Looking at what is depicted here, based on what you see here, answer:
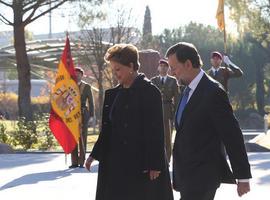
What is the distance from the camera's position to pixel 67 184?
35.9 feet

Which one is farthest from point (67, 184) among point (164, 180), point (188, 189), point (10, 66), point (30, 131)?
point (10, 66)

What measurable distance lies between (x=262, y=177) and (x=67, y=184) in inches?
112

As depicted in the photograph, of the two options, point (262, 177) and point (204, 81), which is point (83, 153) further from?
point (204, 81)

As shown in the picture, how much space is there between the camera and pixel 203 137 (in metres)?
5.05

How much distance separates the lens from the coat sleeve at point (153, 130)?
18.9 ft

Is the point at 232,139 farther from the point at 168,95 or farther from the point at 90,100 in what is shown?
the point at 90,100

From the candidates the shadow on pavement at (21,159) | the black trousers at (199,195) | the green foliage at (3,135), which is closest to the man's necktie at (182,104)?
the black trousers at (199,195)

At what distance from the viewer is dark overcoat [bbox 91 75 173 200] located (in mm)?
5734

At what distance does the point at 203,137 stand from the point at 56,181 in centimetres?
664

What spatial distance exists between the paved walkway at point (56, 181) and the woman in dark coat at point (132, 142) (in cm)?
364

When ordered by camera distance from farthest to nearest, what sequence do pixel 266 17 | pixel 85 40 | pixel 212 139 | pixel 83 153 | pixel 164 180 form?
1. pixel 266 17
2. pixel 85 40
3. pixel 83 153
4. pixel 164 180
5. pixel 212 139

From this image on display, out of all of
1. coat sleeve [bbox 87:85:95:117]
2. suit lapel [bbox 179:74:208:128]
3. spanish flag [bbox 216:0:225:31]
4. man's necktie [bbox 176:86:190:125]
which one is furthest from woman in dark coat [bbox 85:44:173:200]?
spanish flag [bbox 216:0:225:31]

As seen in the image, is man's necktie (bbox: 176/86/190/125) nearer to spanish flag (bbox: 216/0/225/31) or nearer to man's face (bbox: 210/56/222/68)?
man's face (bbox: 210/56/222/68)

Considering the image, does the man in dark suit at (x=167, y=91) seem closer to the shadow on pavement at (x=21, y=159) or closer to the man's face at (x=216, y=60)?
the man's face at (x=216, y=60)
